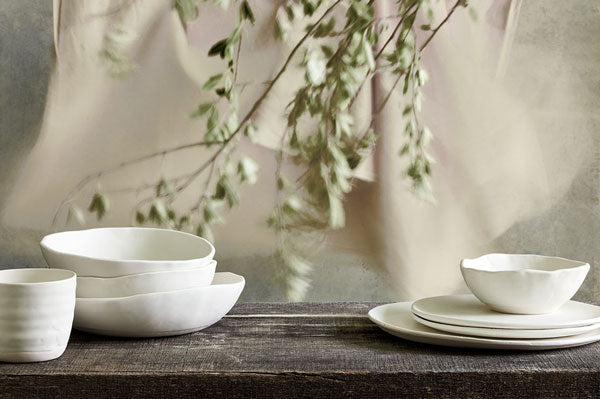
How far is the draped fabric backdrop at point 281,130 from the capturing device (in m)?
1.38

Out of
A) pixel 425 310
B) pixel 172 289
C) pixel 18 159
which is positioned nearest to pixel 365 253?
pixel 425 310

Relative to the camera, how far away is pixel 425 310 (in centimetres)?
107

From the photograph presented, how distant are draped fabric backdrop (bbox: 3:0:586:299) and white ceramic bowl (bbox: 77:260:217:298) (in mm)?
353

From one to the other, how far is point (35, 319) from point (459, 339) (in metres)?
0.53

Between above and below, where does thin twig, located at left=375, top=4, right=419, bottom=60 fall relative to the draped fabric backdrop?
above

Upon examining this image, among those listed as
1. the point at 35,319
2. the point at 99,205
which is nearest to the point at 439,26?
the point at 99,205

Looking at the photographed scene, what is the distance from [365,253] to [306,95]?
1.02 feet

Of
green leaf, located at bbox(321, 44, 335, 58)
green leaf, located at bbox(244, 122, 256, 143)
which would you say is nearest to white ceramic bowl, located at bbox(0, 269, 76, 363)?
green leaf, located at bbox(244, 122, 256, 143)

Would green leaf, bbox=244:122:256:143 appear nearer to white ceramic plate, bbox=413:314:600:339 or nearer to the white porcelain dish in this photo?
the white porcelain dish

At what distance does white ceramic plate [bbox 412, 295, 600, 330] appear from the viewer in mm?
998

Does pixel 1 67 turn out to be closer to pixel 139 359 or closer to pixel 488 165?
pixel 139 359

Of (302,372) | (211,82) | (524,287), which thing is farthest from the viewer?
(211,82)

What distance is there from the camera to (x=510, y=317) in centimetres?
103

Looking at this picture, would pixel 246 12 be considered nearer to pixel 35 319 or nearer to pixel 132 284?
pixel 132 284
